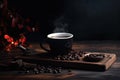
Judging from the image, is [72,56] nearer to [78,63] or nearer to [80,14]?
[78,63]

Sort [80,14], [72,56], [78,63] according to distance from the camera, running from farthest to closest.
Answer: [80,14]
[72,56]
[78,63]

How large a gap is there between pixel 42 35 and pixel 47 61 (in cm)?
70

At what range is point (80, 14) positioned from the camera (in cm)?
212

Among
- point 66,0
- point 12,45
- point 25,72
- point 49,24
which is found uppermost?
point 66,0

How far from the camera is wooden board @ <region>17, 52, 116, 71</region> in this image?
1.40 meters

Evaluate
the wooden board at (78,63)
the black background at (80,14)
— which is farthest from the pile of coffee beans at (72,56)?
the black background at (80,14)

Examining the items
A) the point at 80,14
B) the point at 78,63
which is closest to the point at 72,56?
the point at 78,63

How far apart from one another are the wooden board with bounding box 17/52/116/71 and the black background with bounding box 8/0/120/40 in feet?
2.04

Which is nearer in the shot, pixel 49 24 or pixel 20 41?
pixel 20 41

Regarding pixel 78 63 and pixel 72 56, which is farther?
pixel 72 56

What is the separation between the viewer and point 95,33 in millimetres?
2146

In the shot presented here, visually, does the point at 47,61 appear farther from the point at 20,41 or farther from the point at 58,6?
the point at 58,6

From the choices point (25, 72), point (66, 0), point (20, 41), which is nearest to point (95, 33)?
point (66, 0)

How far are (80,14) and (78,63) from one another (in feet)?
2.44
